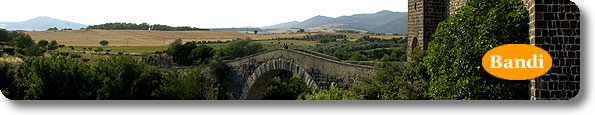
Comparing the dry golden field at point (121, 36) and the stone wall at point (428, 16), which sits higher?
the stone wall at point (428, 16)

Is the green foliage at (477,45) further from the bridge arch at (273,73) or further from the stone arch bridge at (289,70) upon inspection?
the bridge arch at (273,73)

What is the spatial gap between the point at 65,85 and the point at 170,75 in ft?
4.64

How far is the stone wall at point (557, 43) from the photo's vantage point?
5.66m

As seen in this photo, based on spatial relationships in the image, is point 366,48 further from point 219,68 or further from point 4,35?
point 4,35

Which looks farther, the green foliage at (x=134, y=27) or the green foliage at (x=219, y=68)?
the green foliage at (x=219, y=68)

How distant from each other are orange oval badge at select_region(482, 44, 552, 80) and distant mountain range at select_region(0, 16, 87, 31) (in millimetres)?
5436

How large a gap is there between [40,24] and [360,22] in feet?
14.7

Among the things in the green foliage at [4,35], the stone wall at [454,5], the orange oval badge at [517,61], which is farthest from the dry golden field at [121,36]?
the orange oval badge at [517,61]

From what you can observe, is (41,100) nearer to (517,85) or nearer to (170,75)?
(170,75)

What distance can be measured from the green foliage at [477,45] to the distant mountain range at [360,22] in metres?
1.18

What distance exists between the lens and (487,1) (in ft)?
20.4

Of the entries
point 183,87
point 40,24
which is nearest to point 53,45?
point 40,24

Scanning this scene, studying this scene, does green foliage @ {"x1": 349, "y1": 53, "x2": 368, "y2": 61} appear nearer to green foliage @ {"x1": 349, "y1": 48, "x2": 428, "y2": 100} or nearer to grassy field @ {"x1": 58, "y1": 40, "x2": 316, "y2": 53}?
green foliage @ {"x1": 349, "y1": 48, "x2": 428, "y2": 100}

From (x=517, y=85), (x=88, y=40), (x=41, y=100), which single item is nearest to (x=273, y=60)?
(x=88, y=40)
